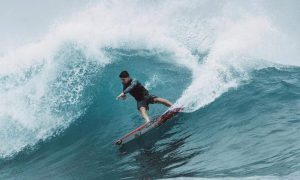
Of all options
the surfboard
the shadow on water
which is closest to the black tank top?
the surfboard

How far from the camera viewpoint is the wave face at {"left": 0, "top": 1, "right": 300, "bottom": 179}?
742cm

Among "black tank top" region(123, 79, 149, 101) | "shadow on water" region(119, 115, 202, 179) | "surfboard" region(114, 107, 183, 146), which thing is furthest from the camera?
"black tank top" region(123, 79, 149, 101)

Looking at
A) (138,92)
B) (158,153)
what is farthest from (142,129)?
(158,153)

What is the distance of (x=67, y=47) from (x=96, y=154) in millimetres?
7430

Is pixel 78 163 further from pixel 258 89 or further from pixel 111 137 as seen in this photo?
pixel 258 89

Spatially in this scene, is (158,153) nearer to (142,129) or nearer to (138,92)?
(142,129)

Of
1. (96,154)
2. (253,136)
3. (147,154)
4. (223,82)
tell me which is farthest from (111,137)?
(253,136)

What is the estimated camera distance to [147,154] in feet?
28.3

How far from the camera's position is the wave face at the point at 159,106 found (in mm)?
7418

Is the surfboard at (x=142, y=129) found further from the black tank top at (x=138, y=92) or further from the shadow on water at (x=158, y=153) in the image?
the black tank top at (x=138, y=92)

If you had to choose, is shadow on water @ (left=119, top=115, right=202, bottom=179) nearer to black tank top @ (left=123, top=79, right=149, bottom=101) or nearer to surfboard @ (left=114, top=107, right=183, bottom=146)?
surfboard @ (left=114, top=107, right=183, bottom=146)

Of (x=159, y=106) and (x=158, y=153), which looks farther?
(x=159, y=106)

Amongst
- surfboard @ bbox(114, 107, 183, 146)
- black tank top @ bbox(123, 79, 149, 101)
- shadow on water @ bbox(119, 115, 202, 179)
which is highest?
black tank top @ bbox(123, 79, 149, 101)

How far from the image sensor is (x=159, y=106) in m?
12.8
